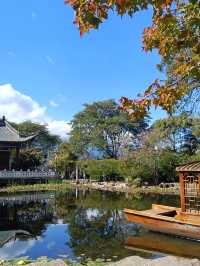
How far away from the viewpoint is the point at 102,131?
4731 cm

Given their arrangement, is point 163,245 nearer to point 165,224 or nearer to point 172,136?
point 165,224

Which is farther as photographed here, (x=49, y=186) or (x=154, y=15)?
(x=49, y=186)

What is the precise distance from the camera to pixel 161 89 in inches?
190

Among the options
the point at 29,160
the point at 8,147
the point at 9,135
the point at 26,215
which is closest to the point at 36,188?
the point at 8,147

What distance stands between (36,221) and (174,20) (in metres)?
12.6

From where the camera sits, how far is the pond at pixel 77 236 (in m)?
10.2

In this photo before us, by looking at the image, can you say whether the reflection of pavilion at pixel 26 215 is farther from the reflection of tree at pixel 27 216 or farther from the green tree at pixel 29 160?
the green tree at pixel 29 160

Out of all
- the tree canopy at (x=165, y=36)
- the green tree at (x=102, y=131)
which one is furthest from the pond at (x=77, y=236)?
the green tree at (x=102, y=131)

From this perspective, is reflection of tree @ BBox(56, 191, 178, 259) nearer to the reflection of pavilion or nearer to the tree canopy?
the reflection of pavilion

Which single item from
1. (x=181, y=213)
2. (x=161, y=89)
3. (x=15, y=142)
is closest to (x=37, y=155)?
(x=15, y=142)

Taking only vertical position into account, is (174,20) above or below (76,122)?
below

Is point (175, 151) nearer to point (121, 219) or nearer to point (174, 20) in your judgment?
point (121, 219)

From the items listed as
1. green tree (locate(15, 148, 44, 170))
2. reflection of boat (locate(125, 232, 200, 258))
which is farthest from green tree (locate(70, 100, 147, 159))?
reflection of boat (locate(125, 232, 200, 258))

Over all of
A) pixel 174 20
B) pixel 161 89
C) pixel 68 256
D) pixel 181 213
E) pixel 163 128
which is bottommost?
pixel 68 256
